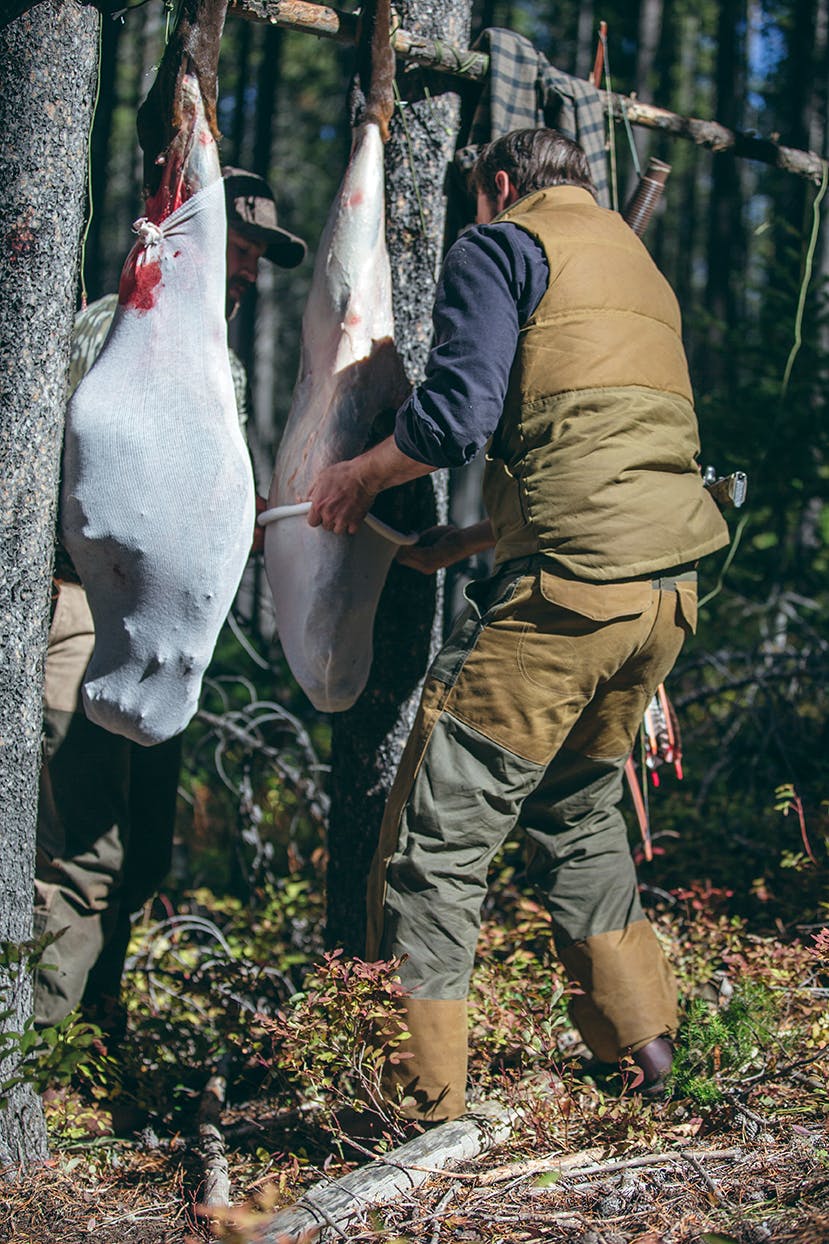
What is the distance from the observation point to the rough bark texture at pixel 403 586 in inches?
131

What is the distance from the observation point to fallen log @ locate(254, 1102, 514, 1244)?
7.25ft

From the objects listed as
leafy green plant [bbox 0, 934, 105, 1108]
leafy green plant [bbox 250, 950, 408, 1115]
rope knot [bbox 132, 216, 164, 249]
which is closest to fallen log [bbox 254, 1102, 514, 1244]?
leafy green plant [bbox 250, 950, 408, 1115]

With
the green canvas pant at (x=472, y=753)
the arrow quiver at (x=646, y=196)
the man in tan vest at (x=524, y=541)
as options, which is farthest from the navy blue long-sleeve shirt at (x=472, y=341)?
the arrow quiver at (x=646, y=196)

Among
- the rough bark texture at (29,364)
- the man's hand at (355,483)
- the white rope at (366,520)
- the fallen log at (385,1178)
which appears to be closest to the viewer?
the fallen log at (385,1178)

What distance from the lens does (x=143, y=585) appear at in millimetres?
2693

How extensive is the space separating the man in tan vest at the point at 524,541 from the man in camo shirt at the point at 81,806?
873 mm

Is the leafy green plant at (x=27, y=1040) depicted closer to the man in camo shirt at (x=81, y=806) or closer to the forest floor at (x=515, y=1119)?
the forest floor at (x=515, y=1119)

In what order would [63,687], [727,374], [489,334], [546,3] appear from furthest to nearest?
[546,3], [727,374], [63,687], [489,334]

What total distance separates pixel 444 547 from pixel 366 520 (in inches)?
11.0

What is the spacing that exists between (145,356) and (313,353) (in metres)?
0.59

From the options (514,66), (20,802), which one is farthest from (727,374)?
(20,802)

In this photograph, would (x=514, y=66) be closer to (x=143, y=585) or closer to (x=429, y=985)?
(x=143, y=585)

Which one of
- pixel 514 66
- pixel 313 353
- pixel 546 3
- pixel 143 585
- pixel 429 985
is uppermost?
pixel 546 3

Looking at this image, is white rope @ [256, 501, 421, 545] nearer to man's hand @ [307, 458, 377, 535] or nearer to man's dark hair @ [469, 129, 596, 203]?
man's hand @ [307, 458, 377, 535]
